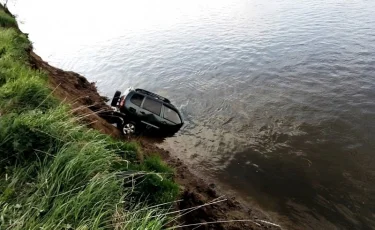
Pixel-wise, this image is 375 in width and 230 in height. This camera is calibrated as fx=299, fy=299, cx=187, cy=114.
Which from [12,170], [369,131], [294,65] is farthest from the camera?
[294,65]

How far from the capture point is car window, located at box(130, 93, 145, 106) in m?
15.0

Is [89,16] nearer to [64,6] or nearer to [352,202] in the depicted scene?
[64,6]

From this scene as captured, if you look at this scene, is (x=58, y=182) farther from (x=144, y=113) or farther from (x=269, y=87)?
(x=269, y=87)

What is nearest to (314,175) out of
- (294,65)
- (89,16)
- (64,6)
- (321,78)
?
(321,78)

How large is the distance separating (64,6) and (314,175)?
68265mm

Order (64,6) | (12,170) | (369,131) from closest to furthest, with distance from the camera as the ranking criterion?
(12,170) < (369,131) < (64,6)

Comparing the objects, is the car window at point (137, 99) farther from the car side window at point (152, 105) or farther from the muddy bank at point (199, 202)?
the muddy bank at point (199, 202)

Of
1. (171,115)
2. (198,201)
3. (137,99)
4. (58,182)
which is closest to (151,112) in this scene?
(137,99)

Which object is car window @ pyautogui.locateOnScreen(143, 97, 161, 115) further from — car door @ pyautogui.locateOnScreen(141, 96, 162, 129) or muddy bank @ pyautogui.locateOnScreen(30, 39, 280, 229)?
muddy bank @ pyautogui.locateOnScreen(30, 39, 280, 229)

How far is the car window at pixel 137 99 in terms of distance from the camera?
14969 millimetres

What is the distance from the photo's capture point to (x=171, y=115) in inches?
631

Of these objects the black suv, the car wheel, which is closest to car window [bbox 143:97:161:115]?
the black suv

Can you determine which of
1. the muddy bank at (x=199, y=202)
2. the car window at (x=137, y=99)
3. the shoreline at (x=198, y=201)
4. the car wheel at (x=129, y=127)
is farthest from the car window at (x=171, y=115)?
the muddy bank at (x=199, y=202)

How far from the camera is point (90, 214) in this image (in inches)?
146
